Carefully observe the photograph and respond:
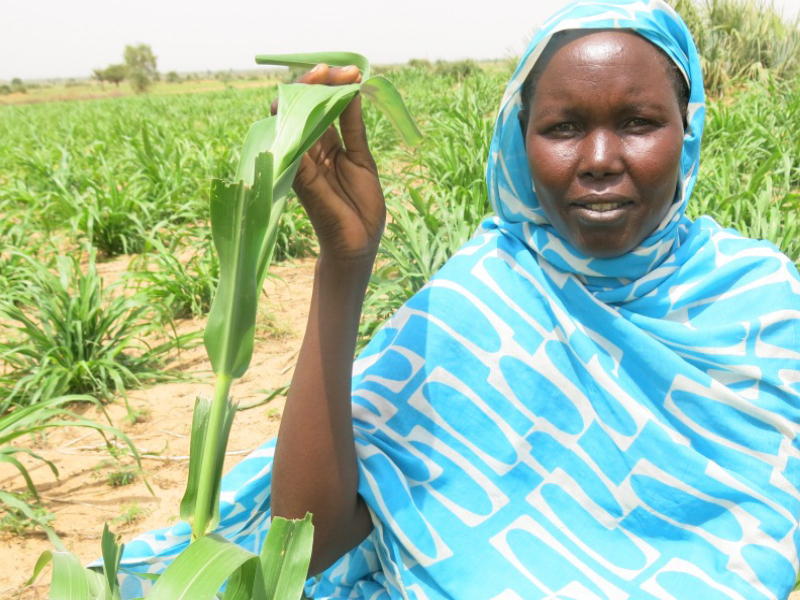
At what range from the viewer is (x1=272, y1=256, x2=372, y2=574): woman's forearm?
3.59ft

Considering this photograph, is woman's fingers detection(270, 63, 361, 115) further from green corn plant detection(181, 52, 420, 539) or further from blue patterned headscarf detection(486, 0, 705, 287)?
blue patterned headscarf detection(486, 0, 705, 287)

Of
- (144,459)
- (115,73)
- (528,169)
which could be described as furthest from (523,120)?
(115,73)

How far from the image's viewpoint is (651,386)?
4.39 ft

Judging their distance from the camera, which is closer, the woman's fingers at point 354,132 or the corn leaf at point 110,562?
the corn leaf at point 110,562

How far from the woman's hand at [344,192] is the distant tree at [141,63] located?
7865 cm

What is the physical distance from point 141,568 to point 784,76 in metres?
9.31

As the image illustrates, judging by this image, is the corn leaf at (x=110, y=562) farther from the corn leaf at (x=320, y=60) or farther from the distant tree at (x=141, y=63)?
the distant tree at (x=141, y=63)

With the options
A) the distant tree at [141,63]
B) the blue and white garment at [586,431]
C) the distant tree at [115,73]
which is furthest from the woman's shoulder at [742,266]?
the distant tree at [115,73]

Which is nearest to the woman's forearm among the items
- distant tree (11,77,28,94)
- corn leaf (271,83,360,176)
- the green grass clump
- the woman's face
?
corn leaf (271,83,360,176)

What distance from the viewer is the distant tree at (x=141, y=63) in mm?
75250

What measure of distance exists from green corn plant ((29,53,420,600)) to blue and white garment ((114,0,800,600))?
16.0 inches

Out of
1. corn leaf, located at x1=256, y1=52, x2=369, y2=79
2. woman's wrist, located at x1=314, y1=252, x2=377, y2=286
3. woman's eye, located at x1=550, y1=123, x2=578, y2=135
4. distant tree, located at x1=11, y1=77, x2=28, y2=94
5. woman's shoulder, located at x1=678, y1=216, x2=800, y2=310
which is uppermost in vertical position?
corn leaf, located at x1=256, y1=52, x2=369, y2=79

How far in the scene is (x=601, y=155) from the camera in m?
1.24

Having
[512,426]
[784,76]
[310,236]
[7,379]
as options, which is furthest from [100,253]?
[784,76]
